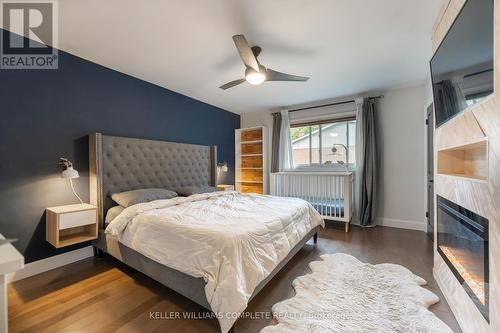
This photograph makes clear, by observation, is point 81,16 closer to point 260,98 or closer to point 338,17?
point 338,17

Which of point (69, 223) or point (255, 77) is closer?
point (69, 223)

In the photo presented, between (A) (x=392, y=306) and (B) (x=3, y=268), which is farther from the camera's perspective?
(A) (x=392, y=306)

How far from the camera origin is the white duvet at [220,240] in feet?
4.64

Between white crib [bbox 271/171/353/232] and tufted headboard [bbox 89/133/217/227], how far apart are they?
1707 mm

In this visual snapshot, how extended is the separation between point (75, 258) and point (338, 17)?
3.88 m

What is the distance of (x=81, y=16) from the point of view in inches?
75.4

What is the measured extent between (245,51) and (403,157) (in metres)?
3.43

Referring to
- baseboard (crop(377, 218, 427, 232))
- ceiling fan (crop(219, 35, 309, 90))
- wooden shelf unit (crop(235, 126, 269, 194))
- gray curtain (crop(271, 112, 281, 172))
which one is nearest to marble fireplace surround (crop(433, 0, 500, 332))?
ceiling fan (crop(219, 35, 309, 90))

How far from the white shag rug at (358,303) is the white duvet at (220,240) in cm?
36

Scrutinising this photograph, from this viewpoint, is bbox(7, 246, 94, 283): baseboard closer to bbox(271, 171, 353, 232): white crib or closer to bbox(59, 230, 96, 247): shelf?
bbox(59, 230, 96, 247): shelf

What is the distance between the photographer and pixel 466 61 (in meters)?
1.39

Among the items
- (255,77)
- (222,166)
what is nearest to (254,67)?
(255,77)

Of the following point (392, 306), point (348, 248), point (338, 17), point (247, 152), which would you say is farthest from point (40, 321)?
point (247, 152)

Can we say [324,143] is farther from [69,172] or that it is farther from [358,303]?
[69,172]
